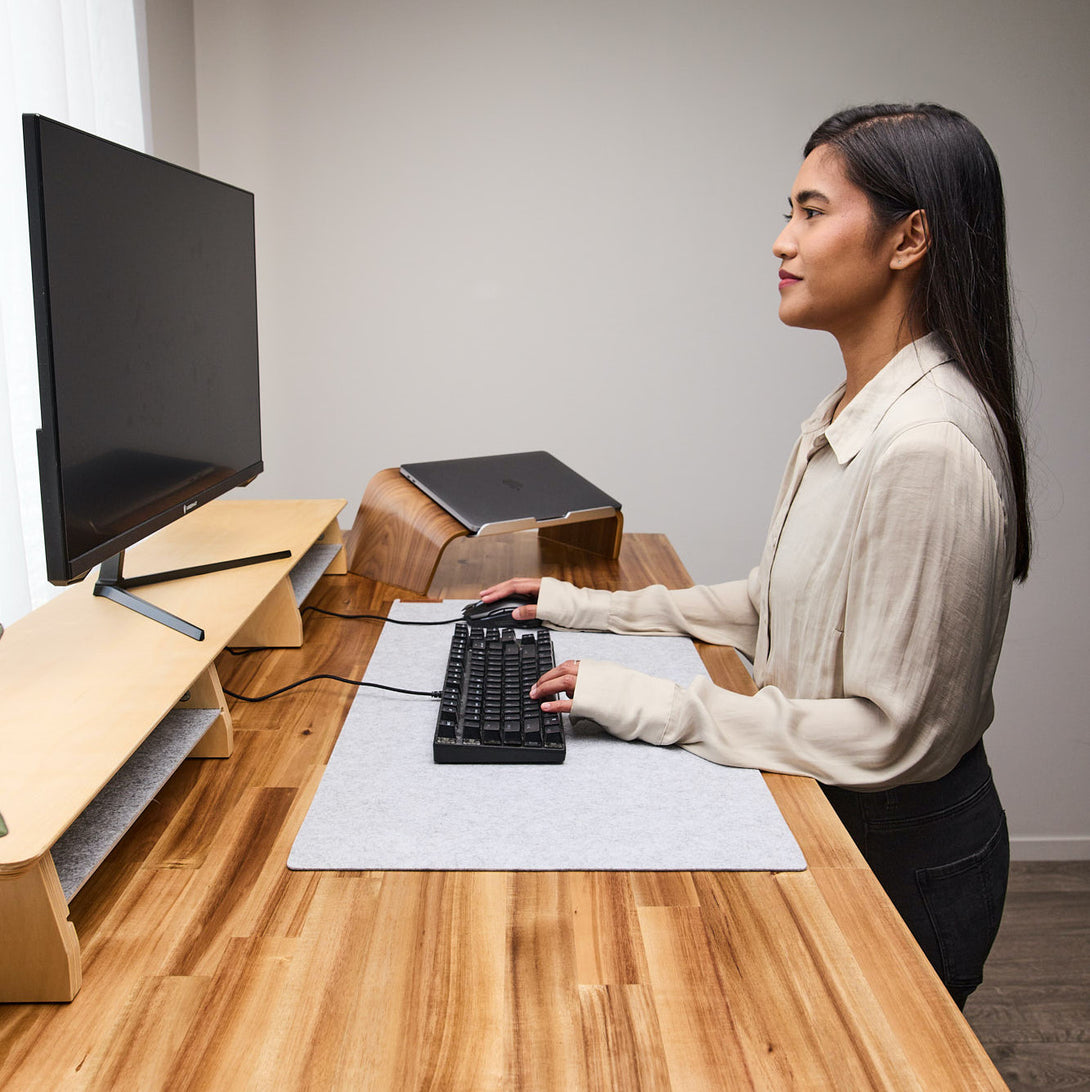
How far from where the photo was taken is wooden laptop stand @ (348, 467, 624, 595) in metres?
1.57

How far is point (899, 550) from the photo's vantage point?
3.19 feet

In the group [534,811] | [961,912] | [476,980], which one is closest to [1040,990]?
[961,912]

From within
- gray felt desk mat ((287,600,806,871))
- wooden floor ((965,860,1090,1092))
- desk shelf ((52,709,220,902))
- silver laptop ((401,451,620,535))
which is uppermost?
silver laptop ((401,451,620,535))

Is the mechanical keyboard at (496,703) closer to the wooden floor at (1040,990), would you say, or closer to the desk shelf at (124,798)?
the desk shelf at (124,798)

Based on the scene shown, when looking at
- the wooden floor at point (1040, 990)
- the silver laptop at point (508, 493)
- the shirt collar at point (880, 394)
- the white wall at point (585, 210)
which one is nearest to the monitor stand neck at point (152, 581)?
the silver laptop at point (508, 493)

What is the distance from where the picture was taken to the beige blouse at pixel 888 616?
967 millimetres

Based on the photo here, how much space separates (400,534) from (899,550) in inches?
34.0

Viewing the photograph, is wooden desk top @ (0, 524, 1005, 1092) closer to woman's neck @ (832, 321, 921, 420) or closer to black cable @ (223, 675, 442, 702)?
black cable @ (223, 675, 442, 702)

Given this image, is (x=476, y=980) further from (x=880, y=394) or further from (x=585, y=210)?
(x=585, y=210)

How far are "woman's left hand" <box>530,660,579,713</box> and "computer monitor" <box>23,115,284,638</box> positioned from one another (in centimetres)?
37

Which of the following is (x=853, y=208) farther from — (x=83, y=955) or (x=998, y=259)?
(x=83, y=955)

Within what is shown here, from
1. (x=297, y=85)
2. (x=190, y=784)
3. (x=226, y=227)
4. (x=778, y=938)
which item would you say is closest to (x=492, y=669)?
(x=190, y=784)

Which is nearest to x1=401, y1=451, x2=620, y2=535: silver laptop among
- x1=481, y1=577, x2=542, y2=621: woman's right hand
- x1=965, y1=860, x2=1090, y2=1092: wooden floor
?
x1=481, y1=577, x2=542, y2=621: woman's right hand

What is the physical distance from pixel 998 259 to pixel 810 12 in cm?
165
